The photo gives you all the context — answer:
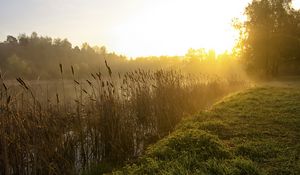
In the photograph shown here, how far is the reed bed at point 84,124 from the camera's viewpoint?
609 centimetres

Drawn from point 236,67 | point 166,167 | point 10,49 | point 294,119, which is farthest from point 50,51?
point 166,167

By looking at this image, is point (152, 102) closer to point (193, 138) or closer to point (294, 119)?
point (193, 138)

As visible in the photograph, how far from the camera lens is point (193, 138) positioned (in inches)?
337

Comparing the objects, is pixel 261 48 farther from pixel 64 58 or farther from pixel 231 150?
pixel 231 150

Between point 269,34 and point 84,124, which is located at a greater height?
point 269,34

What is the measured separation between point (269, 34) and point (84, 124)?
37.6 metres

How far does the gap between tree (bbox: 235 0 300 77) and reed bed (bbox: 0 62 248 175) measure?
3146cm

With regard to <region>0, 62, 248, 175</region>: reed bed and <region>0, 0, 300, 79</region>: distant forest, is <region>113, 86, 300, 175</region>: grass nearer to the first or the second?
<region>0, 62, 248, 175</region>: reed bed

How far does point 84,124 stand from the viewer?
8078 mm

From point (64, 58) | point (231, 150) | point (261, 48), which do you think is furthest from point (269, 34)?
point (231, 150)

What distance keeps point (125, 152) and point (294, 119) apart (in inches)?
215

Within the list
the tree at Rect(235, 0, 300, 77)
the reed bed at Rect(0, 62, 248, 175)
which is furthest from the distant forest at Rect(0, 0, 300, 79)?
the reed bed at Rect(0, 62, 248, 175)

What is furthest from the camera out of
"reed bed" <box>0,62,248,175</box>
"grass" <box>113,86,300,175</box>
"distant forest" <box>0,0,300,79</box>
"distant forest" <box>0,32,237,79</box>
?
"distant forest" <box>0,0,300,79</box>

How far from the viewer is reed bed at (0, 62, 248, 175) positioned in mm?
6086
